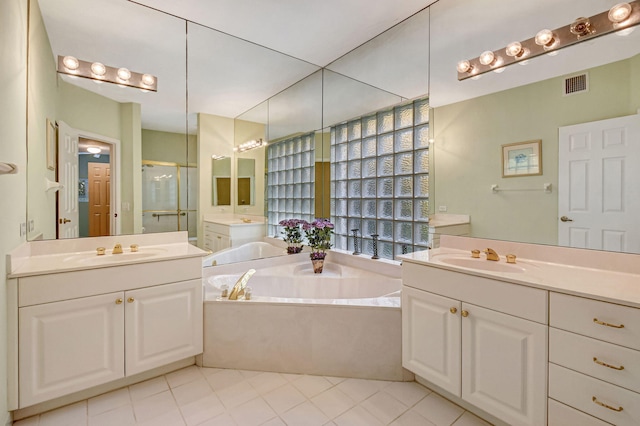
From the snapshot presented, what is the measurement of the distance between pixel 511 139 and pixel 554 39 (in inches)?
22.3

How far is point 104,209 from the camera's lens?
2.05 metres

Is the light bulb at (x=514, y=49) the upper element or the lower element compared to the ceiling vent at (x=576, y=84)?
upper

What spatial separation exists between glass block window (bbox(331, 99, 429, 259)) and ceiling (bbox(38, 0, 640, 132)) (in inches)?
11.2

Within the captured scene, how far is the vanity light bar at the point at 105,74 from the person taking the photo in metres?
1.92

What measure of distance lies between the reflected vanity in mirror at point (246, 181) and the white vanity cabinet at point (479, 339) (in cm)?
166

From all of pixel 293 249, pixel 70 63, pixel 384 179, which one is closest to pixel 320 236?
pixel 293 249

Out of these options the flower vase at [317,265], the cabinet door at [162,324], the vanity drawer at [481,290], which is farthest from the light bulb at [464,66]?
the cabinet door at [162,324]

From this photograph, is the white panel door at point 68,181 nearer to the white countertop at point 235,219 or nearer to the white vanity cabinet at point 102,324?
the white vanity cabinet at point 102,324

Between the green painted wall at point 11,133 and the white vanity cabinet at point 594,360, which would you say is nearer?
the white vanity cabinet at point 594,360

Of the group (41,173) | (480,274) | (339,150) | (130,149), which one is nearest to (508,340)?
(480,274)

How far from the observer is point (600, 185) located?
4.89 ft

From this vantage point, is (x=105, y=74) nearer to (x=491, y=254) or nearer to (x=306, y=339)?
(x=306, y=339)

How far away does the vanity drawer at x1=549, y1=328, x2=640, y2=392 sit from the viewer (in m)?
1.07

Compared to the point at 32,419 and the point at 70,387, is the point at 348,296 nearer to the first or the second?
the point at 70,387
